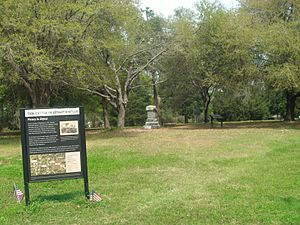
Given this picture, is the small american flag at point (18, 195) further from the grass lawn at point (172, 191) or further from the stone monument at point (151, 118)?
the stone monument at point (151, 118)

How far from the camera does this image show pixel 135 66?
92.6 ft

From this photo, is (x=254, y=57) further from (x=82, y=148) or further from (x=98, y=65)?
(x=82, y=148)

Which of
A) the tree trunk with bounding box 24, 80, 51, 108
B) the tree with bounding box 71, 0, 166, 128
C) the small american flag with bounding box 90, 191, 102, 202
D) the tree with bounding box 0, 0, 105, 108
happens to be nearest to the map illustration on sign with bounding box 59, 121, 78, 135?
the small american flag with bounding box 90, 191, 102, 202

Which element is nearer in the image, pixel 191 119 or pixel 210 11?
pixel 210 11

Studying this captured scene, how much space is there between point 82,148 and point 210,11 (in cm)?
2330

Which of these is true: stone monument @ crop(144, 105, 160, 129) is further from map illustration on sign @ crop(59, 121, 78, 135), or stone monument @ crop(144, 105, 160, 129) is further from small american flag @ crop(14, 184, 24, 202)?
map illustration on sign @ crop(59, 121, 78, 135)

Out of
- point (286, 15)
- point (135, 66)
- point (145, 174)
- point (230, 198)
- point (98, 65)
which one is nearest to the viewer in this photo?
point (230, 198)

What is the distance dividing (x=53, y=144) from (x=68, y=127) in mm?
361

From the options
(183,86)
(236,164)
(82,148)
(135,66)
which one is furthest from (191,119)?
(82,148)

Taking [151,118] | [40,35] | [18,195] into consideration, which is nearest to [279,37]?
[151,118]

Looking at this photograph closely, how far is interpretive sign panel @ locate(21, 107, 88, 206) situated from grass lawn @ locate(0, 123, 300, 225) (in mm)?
477

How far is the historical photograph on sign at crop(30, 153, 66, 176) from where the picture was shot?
6.62 metres

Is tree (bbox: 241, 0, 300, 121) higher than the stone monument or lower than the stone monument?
higher

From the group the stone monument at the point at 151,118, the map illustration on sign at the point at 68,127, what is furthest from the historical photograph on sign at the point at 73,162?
the stone monument at the point at 151,118
